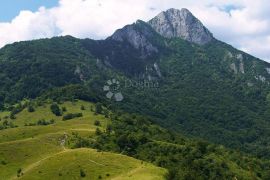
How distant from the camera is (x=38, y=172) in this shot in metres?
133

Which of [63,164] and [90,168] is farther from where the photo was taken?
[63,164]

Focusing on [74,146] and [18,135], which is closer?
[74,146]

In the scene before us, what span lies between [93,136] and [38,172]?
188 ft

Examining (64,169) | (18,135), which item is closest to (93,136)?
(18,135)

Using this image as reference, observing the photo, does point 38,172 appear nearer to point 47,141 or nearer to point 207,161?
point 47,141

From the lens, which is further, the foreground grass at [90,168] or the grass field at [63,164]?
the grass field at [63,164]

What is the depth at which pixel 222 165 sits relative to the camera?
18462cm

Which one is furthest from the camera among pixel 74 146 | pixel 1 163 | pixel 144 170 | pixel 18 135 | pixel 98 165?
pixel 18 135

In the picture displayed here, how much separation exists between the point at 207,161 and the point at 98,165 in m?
56.9

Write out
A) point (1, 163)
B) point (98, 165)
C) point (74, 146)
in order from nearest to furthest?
point (98, 165), point (1, 163), point (74, 146)

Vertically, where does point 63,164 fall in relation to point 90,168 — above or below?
above

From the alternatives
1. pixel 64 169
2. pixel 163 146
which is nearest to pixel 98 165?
pixel 64 169

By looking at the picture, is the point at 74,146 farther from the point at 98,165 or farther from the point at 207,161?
the point at 207,161

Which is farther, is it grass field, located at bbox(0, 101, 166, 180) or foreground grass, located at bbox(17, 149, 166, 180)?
grass field, located at bbox(0, 101, 166, 180)
